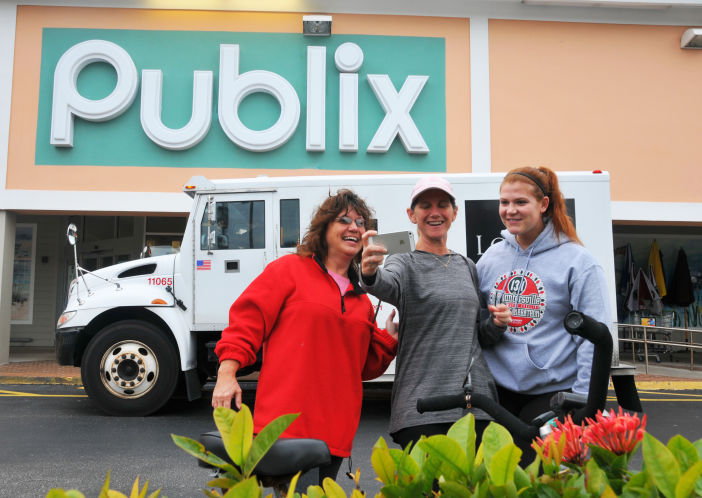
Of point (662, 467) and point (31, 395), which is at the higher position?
point (662, 467)

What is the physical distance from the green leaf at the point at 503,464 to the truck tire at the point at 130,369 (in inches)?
235

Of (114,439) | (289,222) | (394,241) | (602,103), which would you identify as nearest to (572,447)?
(394,241)

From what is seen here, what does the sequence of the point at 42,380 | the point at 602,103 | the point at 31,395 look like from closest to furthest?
1. the point at 31,395
2. the point at 42,380
3. the point at 602,103

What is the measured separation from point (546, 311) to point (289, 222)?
15.2ft

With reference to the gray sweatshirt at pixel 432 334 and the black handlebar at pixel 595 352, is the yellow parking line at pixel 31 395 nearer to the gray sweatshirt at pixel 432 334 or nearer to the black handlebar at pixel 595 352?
the gray sweatshirt at pixel 432 334

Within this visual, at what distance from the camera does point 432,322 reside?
2174 millimetres

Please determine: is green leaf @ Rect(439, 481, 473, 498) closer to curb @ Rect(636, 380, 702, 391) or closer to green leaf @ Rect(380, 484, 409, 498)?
green leaf @ Rect(380, 484, 409, 498)

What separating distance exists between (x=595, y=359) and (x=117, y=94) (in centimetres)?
1048

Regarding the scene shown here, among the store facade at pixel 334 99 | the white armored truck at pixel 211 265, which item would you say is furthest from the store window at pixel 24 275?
the white armored truck at pixel 211 265

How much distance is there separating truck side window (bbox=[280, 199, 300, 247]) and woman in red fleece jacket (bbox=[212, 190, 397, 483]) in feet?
13.7

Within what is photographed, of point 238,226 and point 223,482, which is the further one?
point 238,226

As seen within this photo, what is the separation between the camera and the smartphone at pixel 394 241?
2016 millimetres

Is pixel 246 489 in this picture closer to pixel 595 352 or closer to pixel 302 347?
pixel 595 352

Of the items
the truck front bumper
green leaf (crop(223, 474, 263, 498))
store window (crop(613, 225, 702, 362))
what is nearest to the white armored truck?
the truck front bumper
